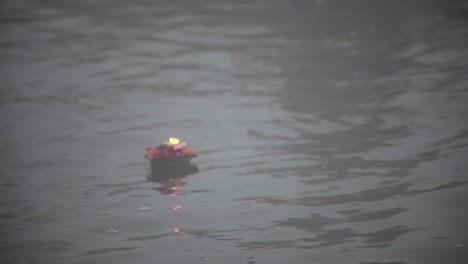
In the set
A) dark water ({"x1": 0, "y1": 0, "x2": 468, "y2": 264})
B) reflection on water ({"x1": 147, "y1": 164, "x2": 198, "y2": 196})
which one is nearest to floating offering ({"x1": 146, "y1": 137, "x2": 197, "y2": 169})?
reflection on water ({"x1": 147, "y1": 164, "x2": 198, "y2": 196})

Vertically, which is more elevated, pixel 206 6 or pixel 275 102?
pixel 206 6

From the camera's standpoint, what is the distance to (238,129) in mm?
8547

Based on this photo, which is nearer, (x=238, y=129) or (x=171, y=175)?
(x=171, y=175)

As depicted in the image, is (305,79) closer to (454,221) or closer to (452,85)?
(452,85)

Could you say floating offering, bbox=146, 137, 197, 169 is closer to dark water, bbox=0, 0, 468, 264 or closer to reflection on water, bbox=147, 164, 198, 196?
reflection on water, bbox=147, 164, 198, 196

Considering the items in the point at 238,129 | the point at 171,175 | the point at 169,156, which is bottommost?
the point at 171,175

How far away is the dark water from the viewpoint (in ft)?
15.7

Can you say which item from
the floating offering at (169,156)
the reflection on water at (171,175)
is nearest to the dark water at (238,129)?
the reflection on water at (171,175)

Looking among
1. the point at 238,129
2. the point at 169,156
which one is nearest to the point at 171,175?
the point at 169,156

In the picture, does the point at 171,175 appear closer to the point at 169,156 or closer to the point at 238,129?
the point at 169,156

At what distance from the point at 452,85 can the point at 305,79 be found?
8.77 ft

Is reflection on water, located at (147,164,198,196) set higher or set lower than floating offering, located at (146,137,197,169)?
lower

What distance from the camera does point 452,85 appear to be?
29.7 ft

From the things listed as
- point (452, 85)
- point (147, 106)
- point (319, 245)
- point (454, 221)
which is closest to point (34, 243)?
point (319, 245)
